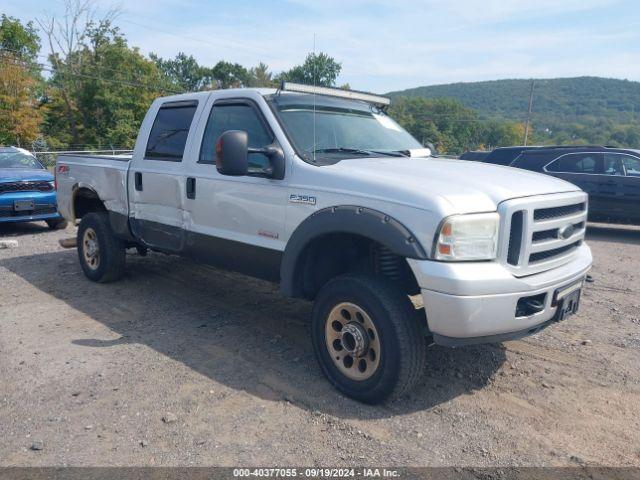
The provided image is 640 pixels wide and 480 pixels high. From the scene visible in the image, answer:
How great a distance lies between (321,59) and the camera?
522 cm

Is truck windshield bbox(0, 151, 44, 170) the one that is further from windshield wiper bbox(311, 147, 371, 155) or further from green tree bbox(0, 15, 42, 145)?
green tree bbox(0, 15, 42, 145)

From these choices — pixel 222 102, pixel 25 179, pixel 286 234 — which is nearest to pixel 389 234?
pixel 286 234

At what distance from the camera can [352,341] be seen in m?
3.53

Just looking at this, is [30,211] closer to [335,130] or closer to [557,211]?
[335,130]

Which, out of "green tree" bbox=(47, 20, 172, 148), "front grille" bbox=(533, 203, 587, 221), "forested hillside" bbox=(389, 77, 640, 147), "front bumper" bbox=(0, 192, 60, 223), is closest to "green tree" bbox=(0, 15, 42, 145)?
"green tree" bbox=(47, 20, 172, 148)

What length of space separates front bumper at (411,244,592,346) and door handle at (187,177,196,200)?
2.32m

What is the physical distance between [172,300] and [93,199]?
1834mm

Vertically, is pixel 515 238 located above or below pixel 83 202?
above

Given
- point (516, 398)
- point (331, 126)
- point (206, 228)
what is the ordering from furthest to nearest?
point (206, 228)
point (331, 126)
point (516, 398)

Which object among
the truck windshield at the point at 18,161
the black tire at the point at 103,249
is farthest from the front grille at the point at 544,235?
the truck windshield at the point at 18,161

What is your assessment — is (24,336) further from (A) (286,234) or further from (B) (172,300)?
(A) (286,234)

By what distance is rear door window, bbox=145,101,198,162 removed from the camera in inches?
193

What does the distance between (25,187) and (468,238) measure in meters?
8.97

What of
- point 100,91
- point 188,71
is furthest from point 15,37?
point 188,71
